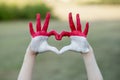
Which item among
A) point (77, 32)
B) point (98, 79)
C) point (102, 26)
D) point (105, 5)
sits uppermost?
point (77, 32)

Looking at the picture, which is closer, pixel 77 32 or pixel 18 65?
pixel 77 32

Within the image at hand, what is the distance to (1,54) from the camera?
34.6ft

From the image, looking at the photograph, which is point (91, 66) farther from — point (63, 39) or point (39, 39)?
point (63, 39)

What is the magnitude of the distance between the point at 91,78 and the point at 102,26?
11.2 metres

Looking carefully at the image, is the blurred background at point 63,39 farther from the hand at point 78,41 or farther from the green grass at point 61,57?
the hand at point 78,41

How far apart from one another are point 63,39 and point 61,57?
132 cm

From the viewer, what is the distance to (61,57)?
398 inches

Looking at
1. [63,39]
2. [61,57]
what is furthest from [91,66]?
[63,39]

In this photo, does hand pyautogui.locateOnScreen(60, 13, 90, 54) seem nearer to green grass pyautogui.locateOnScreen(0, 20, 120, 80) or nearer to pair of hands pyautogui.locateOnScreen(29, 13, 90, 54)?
pair of hands pyautogui.locateOnScreen(29, 13, 90, 54)

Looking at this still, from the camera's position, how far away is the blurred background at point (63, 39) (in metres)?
8.75

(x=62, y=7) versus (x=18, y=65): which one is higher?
(x=18, y=65)

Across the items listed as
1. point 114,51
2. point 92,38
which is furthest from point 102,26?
point 114,51

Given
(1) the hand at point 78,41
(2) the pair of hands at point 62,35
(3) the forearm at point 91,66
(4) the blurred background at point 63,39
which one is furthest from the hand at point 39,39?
(4) the blurred background at point 63,39

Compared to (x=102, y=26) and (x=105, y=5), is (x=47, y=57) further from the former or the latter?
(x=105, y=5)
